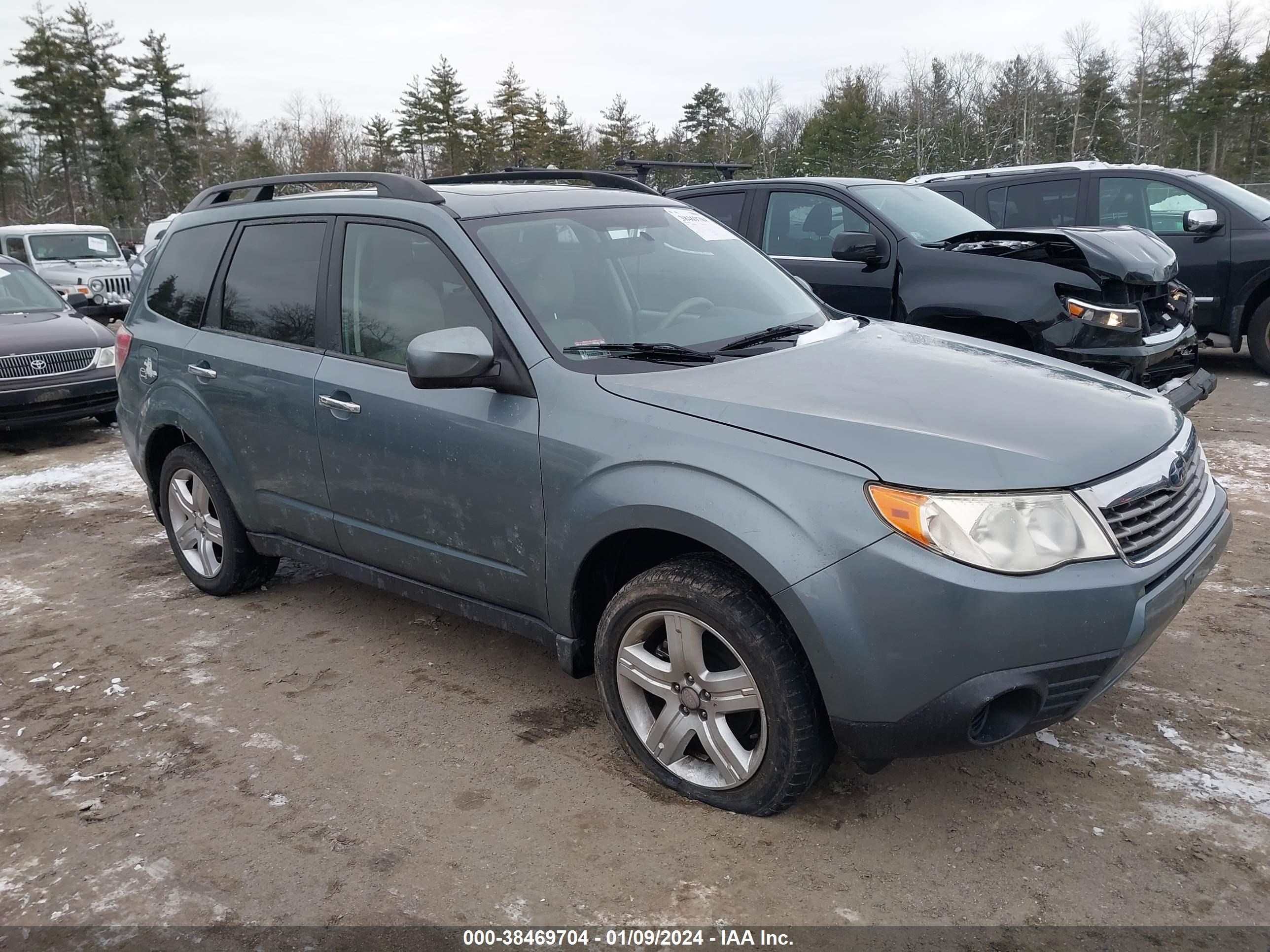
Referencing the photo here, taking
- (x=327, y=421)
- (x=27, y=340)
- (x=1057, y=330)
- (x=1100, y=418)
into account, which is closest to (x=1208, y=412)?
(x=1057, y=330)

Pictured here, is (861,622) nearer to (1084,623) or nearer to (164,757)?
(1084,623)

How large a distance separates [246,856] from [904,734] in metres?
1.89

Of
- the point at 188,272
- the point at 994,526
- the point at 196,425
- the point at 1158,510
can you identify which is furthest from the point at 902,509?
the point at 188,272

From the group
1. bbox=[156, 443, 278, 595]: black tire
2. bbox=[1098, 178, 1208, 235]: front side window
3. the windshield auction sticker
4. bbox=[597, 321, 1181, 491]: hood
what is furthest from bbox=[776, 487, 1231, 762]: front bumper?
bbox=[1098, 178, 1208, 235]: front side window

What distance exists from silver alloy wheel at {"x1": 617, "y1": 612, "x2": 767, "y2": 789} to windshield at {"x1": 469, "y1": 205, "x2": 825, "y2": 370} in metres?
0.95

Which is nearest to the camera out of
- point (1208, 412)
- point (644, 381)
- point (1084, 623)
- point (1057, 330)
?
point (1084, 623)

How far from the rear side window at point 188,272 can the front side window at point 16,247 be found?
15430 mm

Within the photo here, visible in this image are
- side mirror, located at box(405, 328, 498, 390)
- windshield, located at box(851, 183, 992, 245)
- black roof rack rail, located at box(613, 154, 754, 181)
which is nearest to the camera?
side mirror, located at box(405, 328, 498, 390)

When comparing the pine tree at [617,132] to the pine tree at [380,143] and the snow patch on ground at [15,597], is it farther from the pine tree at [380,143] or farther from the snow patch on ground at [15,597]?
the snow patch on ground at [15,597]

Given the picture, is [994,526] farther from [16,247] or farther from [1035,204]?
[16,247]

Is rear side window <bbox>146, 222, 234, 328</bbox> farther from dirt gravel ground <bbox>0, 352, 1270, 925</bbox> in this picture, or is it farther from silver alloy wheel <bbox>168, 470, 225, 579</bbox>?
dirt gravel ground <bbox>0, 352, 1270, 925</bbox>

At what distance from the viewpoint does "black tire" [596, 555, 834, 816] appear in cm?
257

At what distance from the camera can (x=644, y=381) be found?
2959mm

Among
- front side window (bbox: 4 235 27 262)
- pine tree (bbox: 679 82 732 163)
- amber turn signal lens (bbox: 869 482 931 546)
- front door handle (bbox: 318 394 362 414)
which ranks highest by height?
pine tree (bbox: 679 82 732 163)
